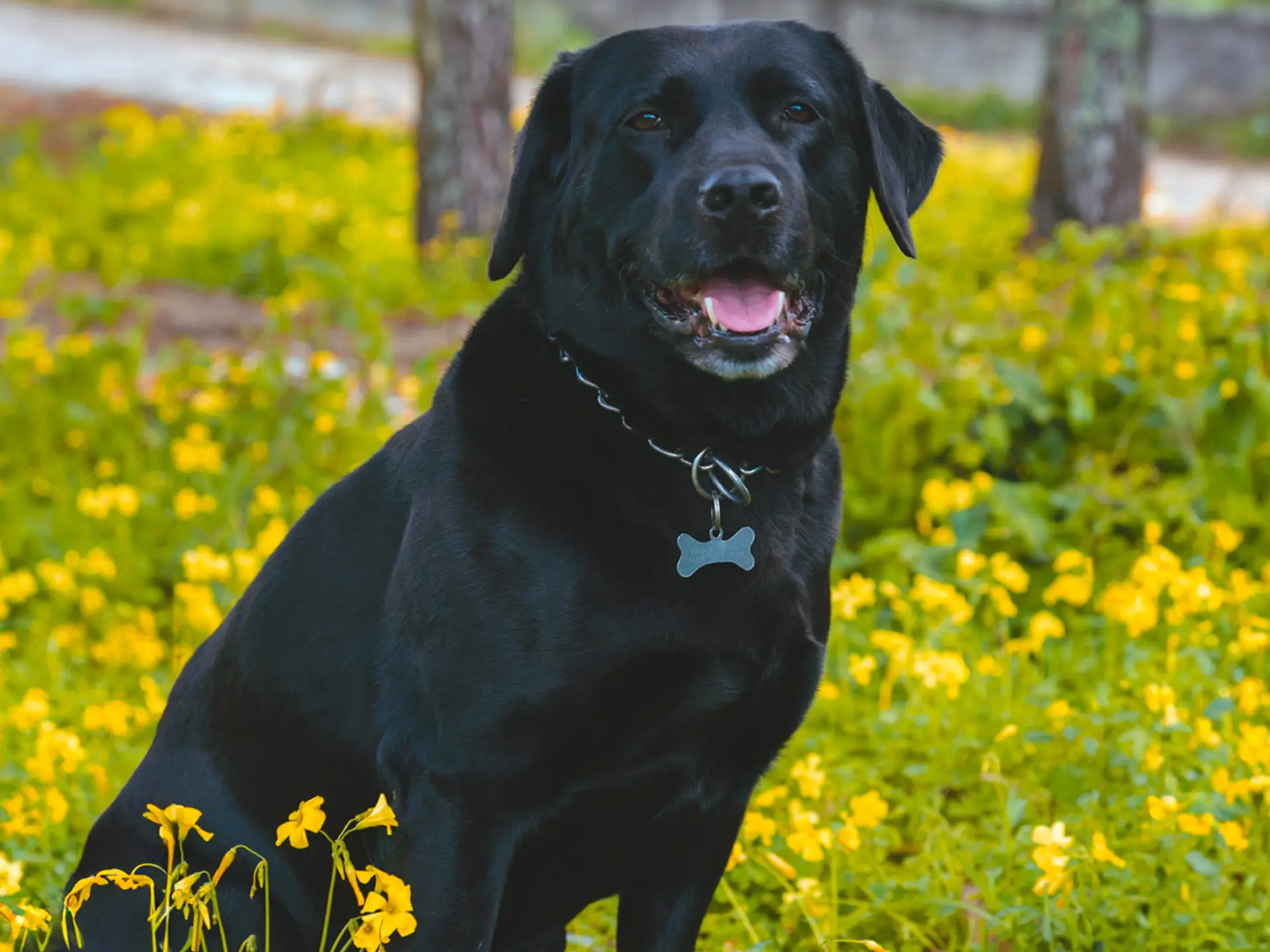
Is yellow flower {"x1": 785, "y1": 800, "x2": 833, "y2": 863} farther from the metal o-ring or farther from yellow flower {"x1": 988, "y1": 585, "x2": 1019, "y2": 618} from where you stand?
yellow flower {"x1": 988, "y1": 585, "x2": 1019, "y2": 618}

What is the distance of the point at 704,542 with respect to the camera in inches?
92.4

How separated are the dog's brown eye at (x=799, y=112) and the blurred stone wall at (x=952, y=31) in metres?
12.6

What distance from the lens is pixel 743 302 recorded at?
8.23ft

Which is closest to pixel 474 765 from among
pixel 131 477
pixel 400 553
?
pixel 400 553

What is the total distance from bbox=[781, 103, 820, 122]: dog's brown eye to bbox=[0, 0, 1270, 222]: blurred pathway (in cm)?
843

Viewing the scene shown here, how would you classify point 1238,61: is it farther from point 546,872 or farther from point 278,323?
point 546,872

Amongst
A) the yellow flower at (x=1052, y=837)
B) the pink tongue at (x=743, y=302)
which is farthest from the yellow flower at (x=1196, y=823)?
the pink tongue at (x=743, y=302)

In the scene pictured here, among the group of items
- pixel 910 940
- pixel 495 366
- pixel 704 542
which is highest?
pixel 495 366

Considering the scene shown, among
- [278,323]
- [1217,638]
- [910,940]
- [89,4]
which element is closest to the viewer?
[910,940]

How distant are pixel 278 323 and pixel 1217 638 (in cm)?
358

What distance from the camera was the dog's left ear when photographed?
2670mm

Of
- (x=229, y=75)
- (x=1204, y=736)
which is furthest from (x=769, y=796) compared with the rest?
(x=229, y=75)

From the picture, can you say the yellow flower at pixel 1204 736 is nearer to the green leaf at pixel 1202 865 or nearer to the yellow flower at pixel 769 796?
the green leaf at pixel 1202 865

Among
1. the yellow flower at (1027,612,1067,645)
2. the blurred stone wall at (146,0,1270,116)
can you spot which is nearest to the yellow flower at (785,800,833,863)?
the yellow flower at (1027,612,1067,645)
